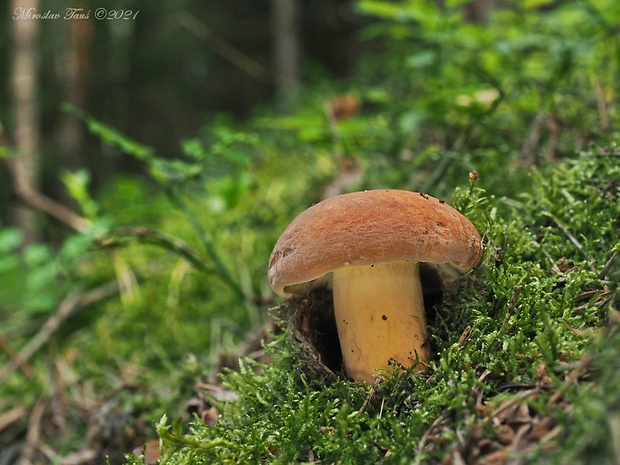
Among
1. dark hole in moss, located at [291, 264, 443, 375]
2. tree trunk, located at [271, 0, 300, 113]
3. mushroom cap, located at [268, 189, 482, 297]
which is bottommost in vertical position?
dark hole in moss, located at [291, 264, 443, 375]

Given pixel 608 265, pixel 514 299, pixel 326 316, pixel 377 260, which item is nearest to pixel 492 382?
pixel 514 299

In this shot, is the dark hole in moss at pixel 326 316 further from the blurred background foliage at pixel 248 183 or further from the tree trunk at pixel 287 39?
the tree trunk at pixel 287 39

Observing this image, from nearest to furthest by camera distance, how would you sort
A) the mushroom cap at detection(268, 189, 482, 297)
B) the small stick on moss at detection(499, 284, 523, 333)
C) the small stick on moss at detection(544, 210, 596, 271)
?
the mushroom cap at detection(268, 189, 482, 297), the small stick on moss at detection(499, 284, 523, 333), the small stick on moss at detection(544, 210, 596, 271)

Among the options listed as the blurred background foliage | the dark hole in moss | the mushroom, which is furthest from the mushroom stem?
the blurred background foliage

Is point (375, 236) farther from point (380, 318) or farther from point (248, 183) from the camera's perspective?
point (248, 183)

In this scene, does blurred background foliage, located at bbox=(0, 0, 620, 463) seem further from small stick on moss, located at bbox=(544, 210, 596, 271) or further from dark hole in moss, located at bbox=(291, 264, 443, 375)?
dark hole in moss, located at bbox=(291, 264, 443, 375)
